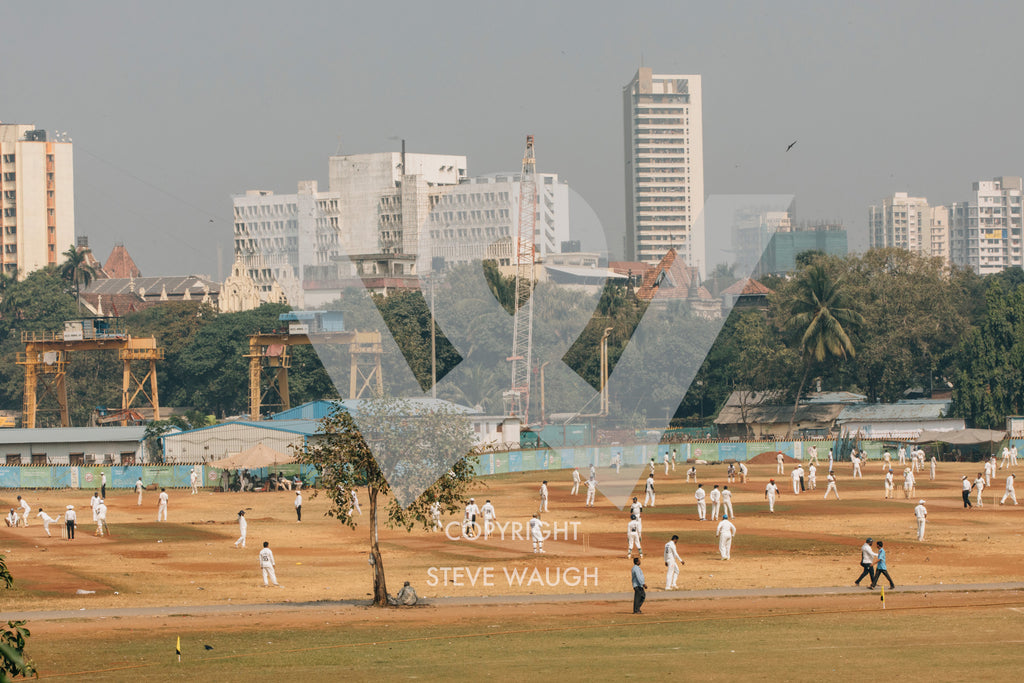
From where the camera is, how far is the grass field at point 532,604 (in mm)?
20934

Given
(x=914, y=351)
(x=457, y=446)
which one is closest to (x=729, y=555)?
(x=457, y=446)

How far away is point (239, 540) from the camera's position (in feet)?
136

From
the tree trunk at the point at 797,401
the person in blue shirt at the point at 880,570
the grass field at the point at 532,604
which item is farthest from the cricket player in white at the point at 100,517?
the tree trunk at the point at 797,401

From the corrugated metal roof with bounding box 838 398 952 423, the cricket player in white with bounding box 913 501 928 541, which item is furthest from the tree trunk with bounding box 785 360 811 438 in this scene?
the cricket player in white with bounding box 913 501 928 541

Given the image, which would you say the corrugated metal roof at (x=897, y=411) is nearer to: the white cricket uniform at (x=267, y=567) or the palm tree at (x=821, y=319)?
the palm tree at (x=821, y=319)

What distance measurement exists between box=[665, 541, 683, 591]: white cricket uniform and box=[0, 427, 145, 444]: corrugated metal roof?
55.9m

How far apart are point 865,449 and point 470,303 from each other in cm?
4576

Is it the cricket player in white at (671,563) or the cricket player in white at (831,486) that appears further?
the cricket player in white at (831,486)

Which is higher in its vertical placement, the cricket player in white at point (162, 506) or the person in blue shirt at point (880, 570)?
the person in blue shirt at point (880, 570)

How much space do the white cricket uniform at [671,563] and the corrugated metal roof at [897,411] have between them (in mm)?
72397

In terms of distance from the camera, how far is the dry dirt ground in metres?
31.8

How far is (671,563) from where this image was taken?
99.9 feet

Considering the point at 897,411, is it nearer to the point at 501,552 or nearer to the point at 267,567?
the point at 501,552

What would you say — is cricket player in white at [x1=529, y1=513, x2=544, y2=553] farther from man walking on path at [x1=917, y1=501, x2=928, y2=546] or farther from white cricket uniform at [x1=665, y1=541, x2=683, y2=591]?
man walking on path at [x1=917, y1=501, x2=928, y2=546]
